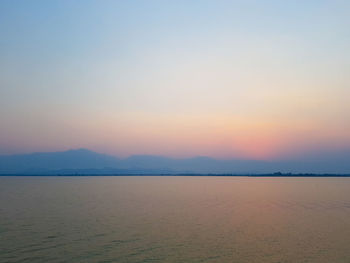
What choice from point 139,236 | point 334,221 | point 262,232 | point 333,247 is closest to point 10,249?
point 139,236

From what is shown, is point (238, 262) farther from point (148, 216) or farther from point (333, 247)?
point (148, 216)

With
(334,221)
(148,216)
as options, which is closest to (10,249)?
(148,216)

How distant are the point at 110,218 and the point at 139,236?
Result: 53.1 feet

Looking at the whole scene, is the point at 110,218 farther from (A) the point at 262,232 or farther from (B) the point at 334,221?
(B) the point at 334,221

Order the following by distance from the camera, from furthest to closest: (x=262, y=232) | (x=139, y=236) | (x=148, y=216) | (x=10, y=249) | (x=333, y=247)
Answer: (x=148, y=216), (x=262, y=232), (x=139, y=236), (x=333, y=247), (x=10, y=249)

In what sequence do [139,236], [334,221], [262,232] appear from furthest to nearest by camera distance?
[334,221]
[262,232]
[139,236]

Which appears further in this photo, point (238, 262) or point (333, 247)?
point (333, 247)

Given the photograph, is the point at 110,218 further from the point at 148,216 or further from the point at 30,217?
the point at 30,217

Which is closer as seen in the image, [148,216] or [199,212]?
[148,216]

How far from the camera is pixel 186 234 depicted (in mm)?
42844

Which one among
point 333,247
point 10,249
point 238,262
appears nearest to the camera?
point 238,262

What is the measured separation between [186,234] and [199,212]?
22.8 m

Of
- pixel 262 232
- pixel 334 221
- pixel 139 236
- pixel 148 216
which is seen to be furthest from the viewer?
pixel 148 216

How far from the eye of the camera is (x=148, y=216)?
2315 inches
